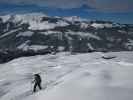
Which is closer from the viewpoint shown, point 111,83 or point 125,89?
point 125,89

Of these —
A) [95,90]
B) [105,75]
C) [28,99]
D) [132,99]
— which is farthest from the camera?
[105,75]

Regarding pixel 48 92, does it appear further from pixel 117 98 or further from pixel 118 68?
pixel 118 68

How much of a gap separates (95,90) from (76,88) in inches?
80.0

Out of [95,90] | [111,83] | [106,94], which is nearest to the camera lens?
[106,94]

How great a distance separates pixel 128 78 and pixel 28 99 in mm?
9981

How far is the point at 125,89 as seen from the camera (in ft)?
67.9

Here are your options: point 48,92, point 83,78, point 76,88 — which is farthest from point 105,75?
point 48,92

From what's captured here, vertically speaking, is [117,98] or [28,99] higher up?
[117,98]

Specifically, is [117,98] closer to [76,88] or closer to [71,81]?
[76,88]

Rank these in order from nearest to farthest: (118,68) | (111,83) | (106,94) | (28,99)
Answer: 1. (106,94)
2. (111,83)
3. (28,99)
4. (118,68)

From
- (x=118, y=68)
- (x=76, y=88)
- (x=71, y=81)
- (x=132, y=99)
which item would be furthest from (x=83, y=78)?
(x=132, y=99)

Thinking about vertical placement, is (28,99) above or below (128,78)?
below

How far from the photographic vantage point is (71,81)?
982 inches

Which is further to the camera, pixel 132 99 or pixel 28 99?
pixel 28 99
